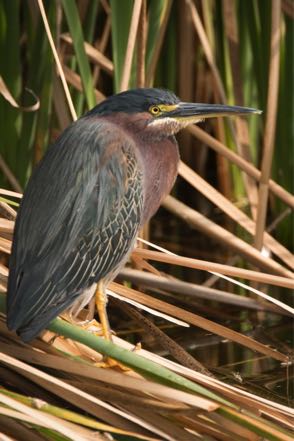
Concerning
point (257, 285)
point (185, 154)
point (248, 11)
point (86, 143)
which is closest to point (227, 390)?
point (86, 143)

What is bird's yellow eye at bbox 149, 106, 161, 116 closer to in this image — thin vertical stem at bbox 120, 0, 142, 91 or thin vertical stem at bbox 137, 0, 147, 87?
thin vertical stem at bbox 120, 0, 142, 91

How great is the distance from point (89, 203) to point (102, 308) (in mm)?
303

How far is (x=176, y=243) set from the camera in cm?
488

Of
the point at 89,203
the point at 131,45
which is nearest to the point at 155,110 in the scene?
the point at 89,203

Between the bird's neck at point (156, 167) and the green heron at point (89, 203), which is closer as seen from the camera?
the green heron at point (89, 203)

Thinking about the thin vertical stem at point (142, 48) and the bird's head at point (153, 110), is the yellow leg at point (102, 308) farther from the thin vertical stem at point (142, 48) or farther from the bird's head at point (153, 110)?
the thin vertical stem at point (142, 48)

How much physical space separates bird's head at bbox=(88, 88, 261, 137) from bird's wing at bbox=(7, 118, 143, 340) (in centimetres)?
7

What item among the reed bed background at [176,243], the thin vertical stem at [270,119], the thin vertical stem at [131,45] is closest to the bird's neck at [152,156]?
the reed bed background at [176,243]

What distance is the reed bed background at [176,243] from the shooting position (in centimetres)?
244

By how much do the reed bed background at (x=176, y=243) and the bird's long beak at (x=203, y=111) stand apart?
388mm

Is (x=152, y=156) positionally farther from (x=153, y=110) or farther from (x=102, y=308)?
(x=102, y=308)

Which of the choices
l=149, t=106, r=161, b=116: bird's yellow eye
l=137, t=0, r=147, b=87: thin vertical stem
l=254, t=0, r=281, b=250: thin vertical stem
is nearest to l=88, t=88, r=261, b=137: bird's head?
l=149, t=106, r=161, b=116: bird's yellow eye

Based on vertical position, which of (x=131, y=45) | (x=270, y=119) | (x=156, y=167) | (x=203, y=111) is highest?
(x=270, y=119)

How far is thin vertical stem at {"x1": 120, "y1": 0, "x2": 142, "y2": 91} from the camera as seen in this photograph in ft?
11.1
